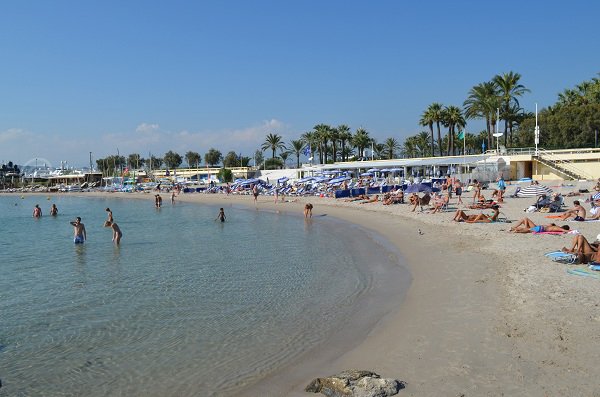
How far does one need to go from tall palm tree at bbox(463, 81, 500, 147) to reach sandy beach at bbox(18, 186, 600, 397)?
41884mm

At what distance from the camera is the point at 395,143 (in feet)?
297

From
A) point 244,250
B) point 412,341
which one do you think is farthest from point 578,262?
point 244,250

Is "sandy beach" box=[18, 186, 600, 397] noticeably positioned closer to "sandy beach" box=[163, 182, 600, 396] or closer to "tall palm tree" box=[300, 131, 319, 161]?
"sandy beach" box=[163, 182, 600, 396]

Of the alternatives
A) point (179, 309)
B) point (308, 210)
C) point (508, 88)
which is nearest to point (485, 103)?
point (508, 88)

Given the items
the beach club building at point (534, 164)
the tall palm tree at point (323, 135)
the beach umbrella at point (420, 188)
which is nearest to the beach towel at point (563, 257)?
the beach umbrella at point (420, 188)

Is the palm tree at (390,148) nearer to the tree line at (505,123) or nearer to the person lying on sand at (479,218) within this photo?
the tree line at (505,123)

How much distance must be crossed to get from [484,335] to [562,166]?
41591 mm

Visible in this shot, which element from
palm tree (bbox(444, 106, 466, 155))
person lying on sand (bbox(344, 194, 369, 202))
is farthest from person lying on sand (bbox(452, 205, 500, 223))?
palm tree (bbox(444, 106, 466, 155))

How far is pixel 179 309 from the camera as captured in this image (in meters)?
10.3

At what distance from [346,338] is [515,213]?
16.2m

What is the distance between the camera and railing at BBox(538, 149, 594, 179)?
42062 millimetres

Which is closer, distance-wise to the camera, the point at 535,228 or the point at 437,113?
the point at 535,228

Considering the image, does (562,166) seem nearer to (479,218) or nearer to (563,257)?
(479,218)

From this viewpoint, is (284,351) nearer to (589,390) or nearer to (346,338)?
(346,338)
